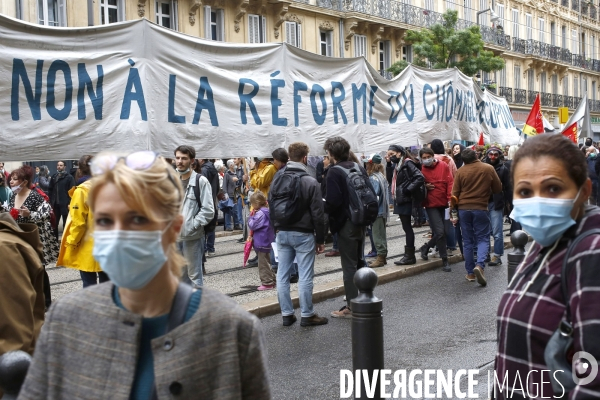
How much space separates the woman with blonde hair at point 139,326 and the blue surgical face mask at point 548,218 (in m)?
0.99

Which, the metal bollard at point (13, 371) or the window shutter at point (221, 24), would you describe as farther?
the window shutter at point (221, 24)

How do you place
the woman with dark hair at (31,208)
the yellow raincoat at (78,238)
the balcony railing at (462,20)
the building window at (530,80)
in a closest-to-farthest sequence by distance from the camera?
the yellow raincoat at (78,238), the woman with dark hair at (31,208), the balcony railing at (462,20), the building window at (530,80)

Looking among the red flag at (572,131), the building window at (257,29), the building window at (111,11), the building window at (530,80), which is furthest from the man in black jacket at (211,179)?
the building window at (530,80)

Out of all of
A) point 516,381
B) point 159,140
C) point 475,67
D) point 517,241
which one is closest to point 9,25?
point 159,140

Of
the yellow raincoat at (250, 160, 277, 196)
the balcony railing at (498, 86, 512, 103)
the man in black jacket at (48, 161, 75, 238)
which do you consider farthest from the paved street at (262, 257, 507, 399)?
the balcony railing at (498, 86, 512, 103)

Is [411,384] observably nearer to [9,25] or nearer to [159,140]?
[159,140]

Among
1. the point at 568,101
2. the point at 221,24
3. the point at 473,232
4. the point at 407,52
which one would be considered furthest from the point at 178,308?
the point at 568,101

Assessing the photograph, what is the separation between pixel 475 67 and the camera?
31.9 meters

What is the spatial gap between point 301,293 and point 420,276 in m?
3.77

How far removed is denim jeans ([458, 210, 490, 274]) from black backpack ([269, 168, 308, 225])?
135 inches

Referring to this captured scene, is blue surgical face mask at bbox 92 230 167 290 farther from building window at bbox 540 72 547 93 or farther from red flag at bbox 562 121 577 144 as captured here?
building window at bbox 540 72 547 93

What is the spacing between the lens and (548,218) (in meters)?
2.35

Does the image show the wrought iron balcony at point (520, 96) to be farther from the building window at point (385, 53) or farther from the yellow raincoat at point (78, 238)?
the yellow raincoat at point (78, 238)

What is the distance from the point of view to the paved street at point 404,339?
5676 millimetres
